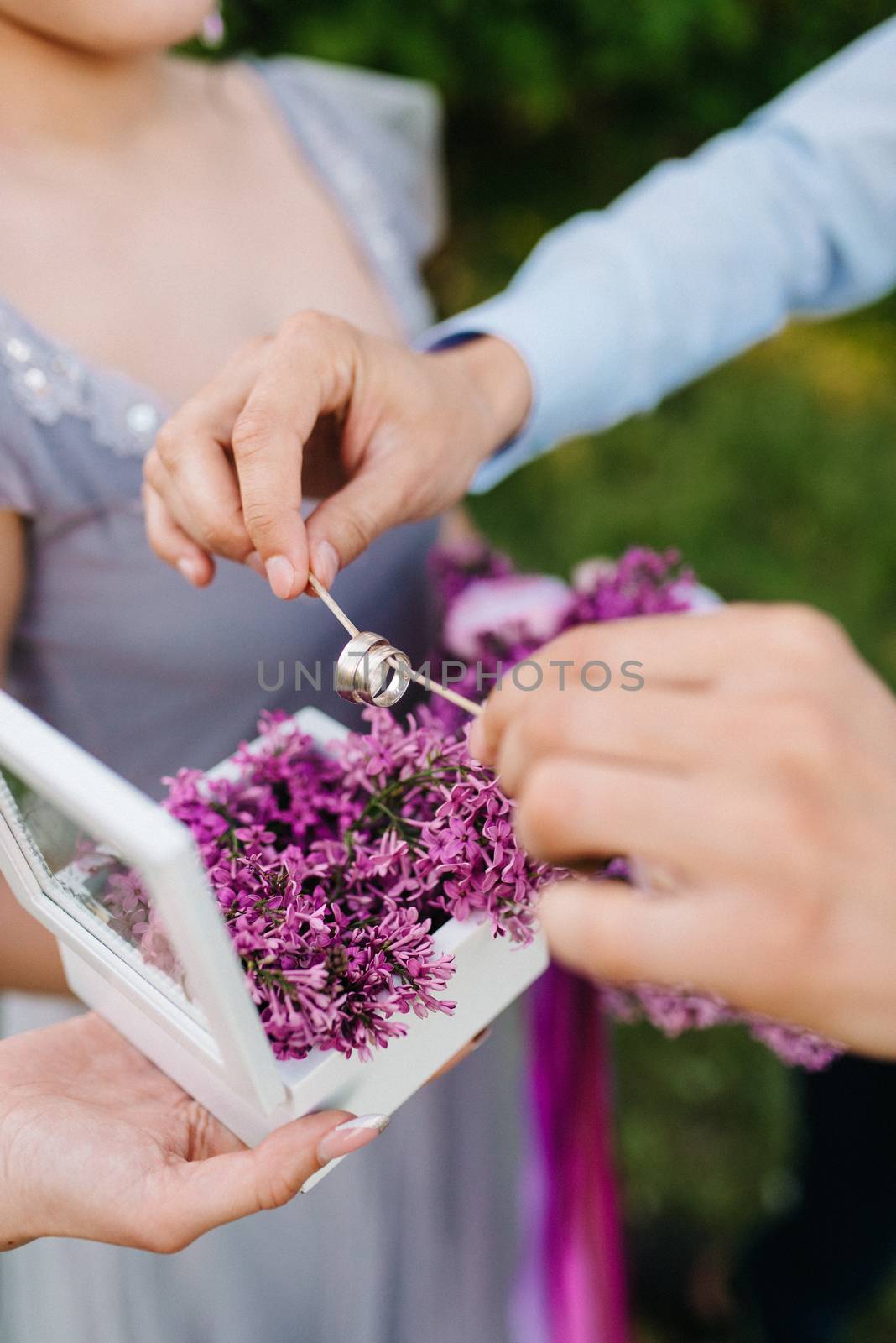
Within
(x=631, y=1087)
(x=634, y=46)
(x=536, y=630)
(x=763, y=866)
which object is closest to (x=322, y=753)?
(x=536, y=630)

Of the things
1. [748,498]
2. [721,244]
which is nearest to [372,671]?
[721,244]

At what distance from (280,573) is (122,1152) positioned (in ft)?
1.20

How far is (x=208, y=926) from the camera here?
43 cm

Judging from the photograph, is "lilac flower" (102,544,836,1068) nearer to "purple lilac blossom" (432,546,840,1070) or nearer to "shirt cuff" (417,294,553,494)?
"purple lilac blossom" (432,546,840,1070)

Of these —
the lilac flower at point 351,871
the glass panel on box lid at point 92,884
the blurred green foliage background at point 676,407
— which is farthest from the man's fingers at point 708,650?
the blurred green foliage background at point 676,407

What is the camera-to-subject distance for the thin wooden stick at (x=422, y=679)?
0.59 meters

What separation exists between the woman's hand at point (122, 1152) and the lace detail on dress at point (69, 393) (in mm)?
511

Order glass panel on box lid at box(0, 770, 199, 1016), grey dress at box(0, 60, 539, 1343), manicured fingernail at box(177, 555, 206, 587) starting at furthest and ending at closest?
grey dress at box(0, 60, 539, 1343)
manicured fingernail at box(177, 555, 206, 587)
glass panel on box lid at box(0, 770, 199, 1016)

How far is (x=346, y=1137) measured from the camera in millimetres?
563

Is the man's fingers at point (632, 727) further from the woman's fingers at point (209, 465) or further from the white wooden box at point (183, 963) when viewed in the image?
the woman's fingers at point (209, 465)

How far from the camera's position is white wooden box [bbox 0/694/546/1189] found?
0.42 m

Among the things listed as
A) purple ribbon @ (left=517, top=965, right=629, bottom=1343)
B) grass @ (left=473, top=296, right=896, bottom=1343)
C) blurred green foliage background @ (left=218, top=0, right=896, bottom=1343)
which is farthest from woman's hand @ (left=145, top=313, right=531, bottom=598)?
grass @ (left=473, top=296, right=896, bottom=1343)

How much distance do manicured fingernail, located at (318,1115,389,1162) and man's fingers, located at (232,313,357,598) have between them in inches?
12.7

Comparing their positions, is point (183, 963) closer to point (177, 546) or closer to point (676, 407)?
point (177, 546)
